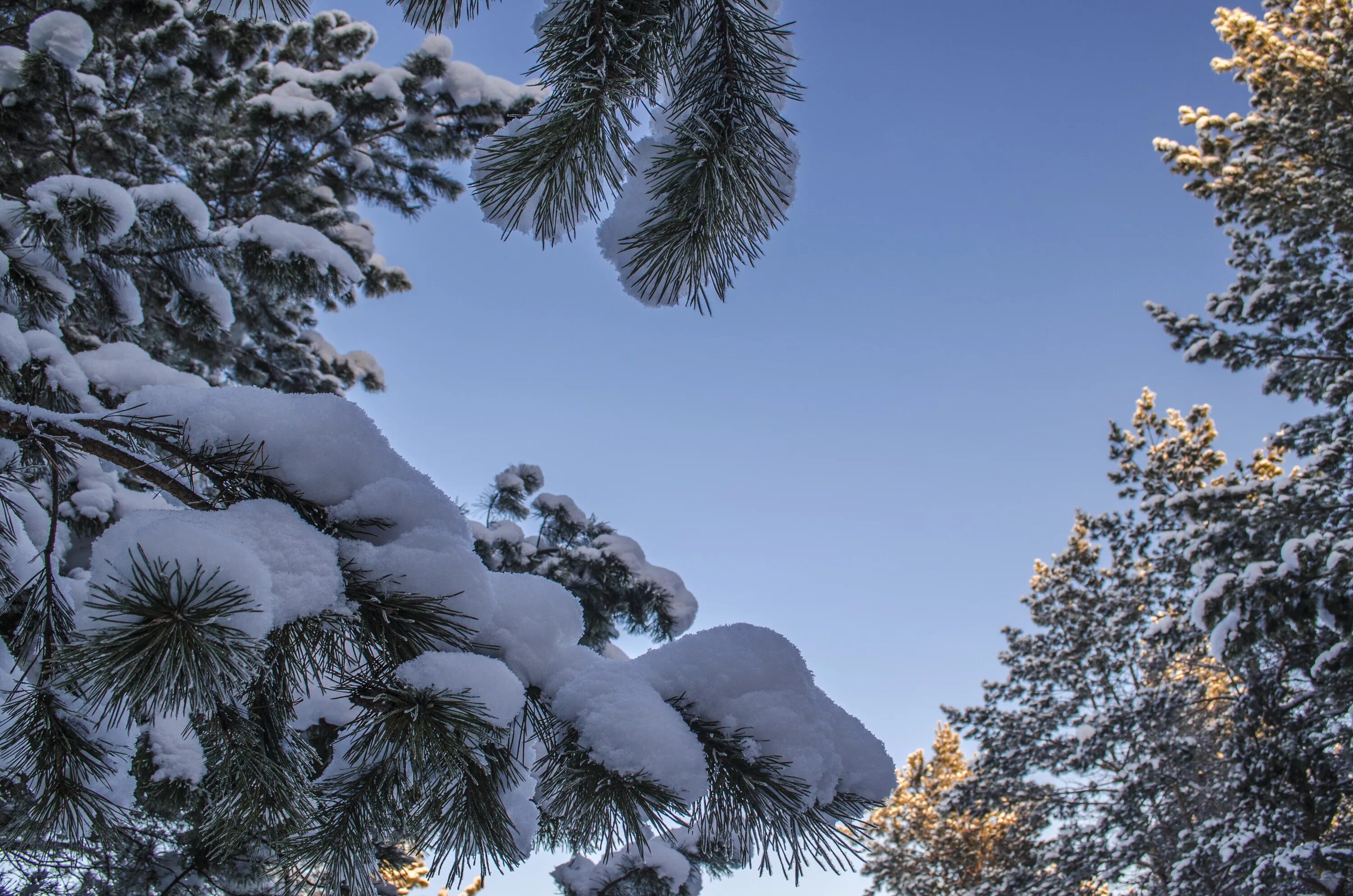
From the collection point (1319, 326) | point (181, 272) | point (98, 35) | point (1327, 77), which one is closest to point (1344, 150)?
point (1327, 77)

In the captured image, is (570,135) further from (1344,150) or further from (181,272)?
(1344,150)

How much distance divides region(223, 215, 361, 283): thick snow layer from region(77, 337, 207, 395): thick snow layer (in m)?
0.88

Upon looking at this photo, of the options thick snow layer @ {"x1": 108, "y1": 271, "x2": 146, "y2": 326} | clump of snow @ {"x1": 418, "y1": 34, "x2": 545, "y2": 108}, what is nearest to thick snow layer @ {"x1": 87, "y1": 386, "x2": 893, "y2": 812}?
thick snow layer @ {"x1": 108, "y1": 271, "x2": 146, "y2": 326}

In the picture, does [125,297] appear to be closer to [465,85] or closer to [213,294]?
[213,294]

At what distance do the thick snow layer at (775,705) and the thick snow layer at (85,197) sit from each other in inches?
142

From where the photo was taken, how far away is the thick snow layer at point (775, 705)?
1.04 meters

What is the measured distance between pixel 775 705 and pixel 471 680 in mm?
495

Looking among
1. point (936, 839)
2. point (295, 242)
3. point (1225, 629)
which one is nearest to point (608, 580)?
point (295, 242)

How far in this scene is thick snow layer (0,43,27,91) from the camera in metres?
3.85

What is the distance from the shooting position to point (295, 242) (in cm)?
383

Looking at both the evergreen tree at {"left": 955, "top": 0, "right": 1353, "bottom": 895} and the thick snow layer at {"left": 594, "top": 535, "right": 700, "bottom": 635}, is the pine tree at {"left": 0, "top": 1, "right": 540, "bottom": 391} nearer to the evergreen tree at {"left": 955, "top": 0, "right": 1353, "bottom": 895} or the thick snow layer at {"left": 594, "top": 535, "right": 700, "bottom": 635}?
the thick snow layer at {"left": 594, "top": 535, "right": 700, "bottom": 635}

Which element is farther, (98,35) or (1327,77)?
(1327,77)

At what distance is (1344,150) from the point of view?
834cm

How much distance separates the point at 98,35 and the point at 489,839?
7677 mm
